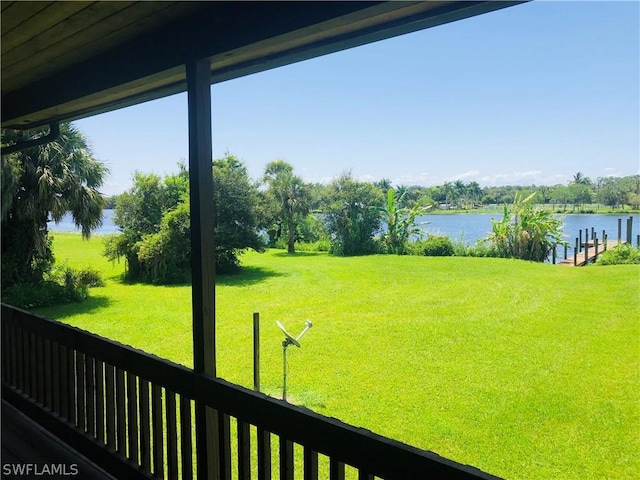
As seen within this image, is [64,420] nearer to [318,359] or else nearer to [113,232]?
[318,359]

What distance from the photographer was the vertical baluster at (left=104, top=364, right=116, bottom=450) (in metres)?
1.77

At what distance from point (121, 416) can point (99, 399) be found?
18 cm

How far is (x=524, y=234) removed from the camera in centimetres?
1178

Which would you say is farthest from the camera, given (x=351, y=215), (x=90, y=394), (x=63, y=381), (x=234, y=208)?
(x=351, y=215)

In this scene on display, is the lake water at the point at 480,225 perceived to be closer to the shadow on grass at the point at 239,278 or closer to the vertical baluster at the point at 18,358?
the shadow on grass at the point at 239,278

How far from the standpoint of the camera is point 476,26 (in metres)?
12.7

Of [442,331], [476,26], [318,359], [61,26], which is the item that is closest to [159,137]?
[318,359]

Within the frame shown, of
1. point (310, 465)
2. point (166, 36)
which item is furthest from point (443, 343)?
point (166, 36)

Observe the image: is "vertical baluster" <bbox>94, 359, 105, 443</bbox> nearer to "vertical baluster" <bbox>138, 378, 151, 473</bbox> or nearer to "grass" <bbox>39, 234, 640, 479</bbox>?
"vertical baluster" <bbox>138, 378, 151, 473</bbox>

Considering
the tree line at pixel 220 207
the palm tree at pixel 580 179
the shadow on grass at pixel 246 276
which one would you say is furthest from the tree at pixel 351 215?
the palm tree at pixel 580 179

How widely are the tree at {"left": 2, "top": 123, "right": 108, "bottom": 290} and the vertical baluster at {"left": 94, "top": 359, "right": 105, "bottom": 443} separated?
6.28 m

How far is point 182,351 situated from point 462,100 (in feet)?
50.1

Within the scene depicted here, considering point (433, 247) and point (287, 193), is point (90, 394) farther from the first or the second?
point (433, 247)

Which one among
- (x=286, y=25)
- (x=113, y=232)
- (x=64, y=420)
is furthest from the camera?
(x=113, y=232)
